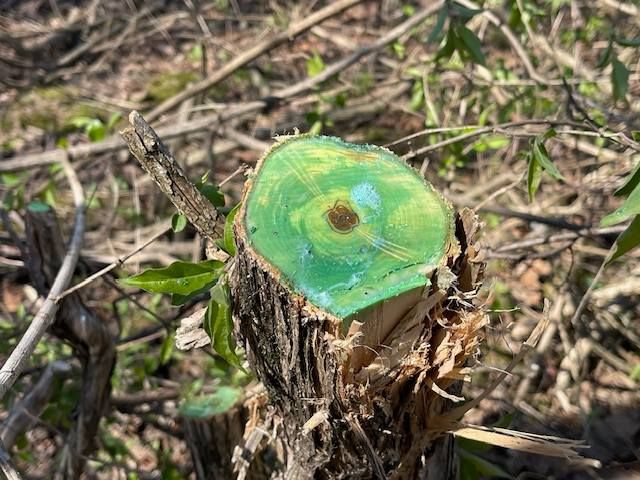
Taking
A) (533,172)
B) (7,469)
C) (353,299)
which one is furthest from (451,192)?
(7,469)

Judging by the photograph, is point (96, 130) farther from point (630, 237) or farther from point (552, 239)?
point (630, 237)

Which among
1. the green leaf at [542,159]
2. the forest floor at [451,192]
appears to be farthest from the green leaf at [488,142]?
the green leaf at [542,159]

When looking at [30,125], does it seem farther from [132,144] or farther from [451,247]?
[451,247]

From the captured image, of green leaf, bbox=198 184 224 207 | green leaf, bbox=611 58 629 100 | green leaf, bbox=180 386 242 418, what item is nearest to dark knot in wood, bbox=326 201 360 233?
green leaf, bbox=198 184 224 207

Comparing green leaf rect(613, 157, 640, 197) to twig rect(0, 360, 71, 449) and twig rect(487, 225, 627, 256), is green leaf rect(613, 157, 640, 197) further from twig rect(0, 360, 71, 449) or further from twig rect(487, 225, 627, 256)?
twig rect(0, 360, 71, 449)

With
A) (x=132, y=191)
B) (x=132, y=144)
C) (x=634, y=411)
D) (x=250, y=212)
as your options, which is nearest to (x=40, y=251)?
(x=132, y=144)

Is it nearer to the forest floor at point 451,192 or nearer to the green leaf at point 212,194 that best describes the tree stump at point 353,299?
the forest floor at point 451,192
